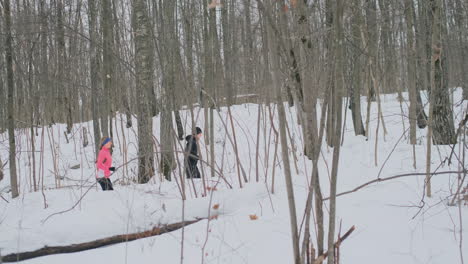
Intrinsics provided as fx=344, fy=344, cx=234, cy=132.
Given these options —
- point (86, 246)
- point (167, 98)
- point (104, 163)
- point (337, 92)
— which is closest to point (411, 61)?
point (167, 98)

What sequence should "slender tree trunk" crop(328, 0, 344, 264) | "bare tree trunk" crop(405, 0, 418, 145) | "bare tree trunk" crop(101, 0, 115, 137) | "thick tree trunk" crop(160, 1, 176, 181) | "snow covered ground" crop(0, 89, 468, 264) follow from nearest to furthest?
"slender tree trunk" crop(328, 0, 344, 264) < "snow covered ground" crop(0, 89, 468, 264) < "thick tree trunk" crop(160, 1, 176, 181) < "bare tree trunk" crop(405, 0, 418, 145) < "bare tree trunk" crop(101, 0, 115, 137)

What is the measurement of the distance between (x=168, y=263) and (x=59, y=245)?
0.97m

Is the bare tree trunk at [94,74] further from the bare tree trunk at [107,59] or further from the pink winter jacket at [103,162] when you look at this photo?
the pink winter jacket at [103,162]

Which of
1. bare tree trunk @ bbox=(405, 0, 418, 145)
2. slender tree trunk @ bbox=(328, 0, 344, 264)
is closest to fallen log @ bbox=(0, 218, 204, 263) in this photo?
slender tree trunk @ bbox=(328, 0, 344, 264)

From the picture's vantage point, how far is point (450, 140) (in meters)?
5.92

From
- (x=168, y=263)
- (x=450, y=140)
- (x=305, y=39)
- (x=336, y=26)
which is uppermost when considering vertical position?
(x=305, y=39)

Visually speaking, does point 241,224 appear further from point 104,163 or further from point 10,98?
point 10,98

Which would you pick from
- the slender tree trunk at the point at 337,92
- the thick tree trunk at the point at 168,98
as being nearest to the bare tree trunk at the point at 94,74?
the thick tree trunk at the point at 168,98

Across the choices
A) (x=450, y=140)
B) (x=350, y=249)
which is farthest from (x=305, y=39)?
(x=450, y=140)

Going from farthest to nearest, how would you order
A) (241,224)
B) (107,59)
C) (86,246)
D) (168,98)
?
(107,59) → (168,98) → (241,224) → (86,246)

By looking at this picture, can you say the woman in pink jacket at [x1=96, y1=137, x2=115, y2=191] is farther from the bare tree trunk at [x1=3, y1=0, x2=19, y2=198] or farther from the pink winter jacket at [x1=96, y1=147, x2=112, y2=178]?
the bare tree trunk at [x1=3, y1=0, x2=19, y2=198]

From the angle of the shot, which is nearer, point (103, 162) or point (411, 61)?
point (411, 61)

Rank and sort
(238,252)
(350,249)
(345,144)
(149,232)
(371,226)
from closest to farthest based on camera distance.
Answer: (350,249) < (238,252) < (371,226) < (149,232) < (345,144)

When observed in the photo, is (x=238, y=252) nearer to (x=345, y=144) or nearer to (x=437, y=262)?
(x=437, y=262)
